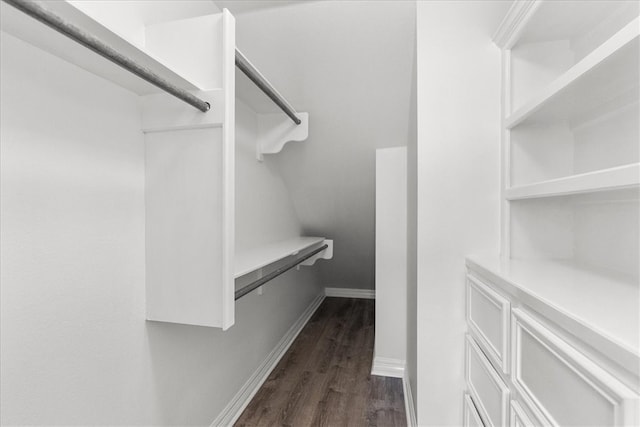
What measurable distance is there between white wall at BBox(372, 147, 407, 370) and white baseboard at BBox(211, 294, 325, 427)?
725 millimetres

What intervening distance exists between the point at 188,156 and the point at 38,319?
0.57m

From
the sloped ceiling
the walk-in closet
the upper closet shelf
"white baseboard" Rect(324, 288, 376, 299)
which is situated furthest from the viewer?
"white baseboard" Rect(324, 288, 376, 299)

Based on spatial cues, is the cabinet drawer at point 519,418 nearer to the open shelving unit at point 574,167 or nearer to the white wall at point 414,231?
the open shelving unit at point 574,167

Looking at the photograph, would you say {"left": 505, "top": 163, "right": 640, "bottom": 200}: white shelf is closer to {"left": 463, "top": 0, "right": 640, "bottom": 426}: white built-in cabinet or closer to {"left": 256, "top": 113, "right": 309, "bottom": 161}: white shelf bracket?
{"left": 463, "top": 0, "right": 640, "bottom": 426}: white built-in cabinet

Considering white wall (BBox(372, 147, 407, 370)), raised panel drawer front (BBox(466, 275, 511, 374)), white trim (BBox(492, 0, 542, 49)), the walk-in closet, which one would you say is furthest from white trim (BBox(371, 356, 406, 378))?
white trim (BBox(492, 0, 542, 49))

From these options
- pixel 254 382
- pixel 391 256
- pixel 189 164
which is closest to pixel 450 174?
pixel 189 164

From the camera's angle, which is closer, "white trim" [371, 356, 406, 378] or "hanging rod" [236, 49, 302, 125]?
"hanging rod" [236, 49, 302, 125]

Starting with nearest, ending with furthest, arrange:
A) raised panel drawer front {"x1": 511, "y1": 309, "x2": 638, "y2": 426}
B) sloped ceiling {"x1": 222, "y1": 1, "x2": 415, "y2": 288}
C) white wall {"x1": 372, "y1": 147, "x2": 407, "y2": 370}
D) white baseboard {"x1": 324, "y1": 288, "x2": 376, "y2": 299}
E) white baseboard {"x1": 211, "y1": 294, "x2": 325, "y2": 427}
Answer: raised panel drawer front {"x1": 511, "y1": 309, "x2": 638, "y2": 426} → sloped ceiling {"x1": 222, "y1": 1, "x2": 415, "y2": 288} → white baseboard {"x1": 211, "y1": 294, "x2": 325, "y2": 427} → white wall {"x1": 372, "y1": 147, "x2": 407, "y2": 370} → white baseboard {"x1": 324, "y1": 288, "x2": 376, "y2": 299}

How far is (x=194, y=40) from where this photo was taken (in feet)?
3.22

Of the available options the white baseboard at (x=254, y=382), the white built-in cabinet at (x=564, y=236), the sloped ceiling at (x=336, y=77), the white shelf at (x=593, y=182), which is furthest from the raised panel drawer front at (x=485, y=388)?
the sloped ceiling at (x=336, y=77)

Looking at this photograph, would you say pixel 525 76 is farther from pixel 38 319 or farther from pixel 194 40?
pixel 38 319

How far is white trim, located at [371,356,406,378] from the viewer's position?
2.12 m

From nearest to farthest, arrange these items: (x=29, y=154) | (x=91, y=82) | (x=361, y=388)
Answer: (x=29, y=154)
(x=91, y=82)
(x=361, y=388)

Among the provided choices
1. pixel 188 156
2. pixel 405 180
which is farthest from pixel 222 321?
pixel 405 180
